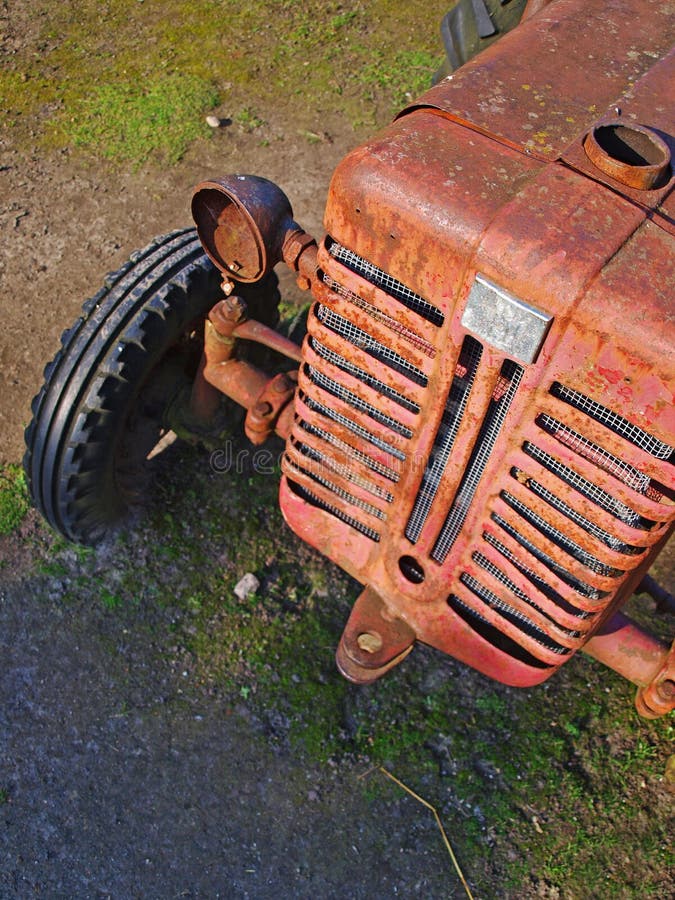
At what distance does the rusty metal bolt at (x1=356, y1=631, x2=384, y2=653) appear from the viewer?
2.77 m

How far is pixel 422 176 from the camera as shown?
203 centimetres

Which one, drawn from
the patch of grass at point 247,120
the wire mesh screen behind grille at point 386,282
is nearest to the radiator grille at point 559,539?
the wire mesh screen behind grille at point 386,282

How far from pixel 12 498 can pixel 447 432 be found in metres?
2.20

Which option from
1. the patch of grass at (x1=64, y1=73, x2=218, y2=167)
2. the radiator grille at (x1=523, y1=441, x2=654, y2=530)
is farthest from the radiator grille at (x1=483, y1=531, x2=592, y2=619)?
the patch of grass at (x1=64, y1=73, x2=218, y2=167)

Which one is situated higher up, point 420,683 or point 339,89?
point 339,89

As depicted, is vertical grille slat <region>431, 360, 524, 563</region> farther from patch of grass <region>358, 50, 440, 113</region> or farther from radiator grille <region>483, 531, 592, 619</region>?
patch of grass <region>358, 50, 440, 113</region>

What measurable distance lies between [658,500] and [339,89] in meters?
4.67

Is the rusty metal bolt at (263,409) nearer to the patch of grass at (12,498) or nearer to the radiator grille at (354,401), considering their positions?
the radiator grille at (354,401)

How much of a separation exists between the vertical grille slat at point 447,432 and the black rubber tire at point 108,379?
121 centimetres

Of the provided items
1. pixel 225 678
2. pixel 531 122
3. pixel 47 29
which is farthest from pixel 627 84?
pixel 47 29

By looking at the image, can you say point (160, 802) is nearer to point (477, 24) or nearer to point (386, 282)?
point (386, 282)

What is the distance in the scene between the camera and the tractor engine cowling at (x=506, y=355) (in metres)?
1.92

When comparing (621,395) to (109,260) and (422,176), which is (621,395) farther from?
(109,260)

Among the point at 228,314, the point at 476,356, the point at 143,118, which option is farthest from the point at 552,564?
the point at 143,118
